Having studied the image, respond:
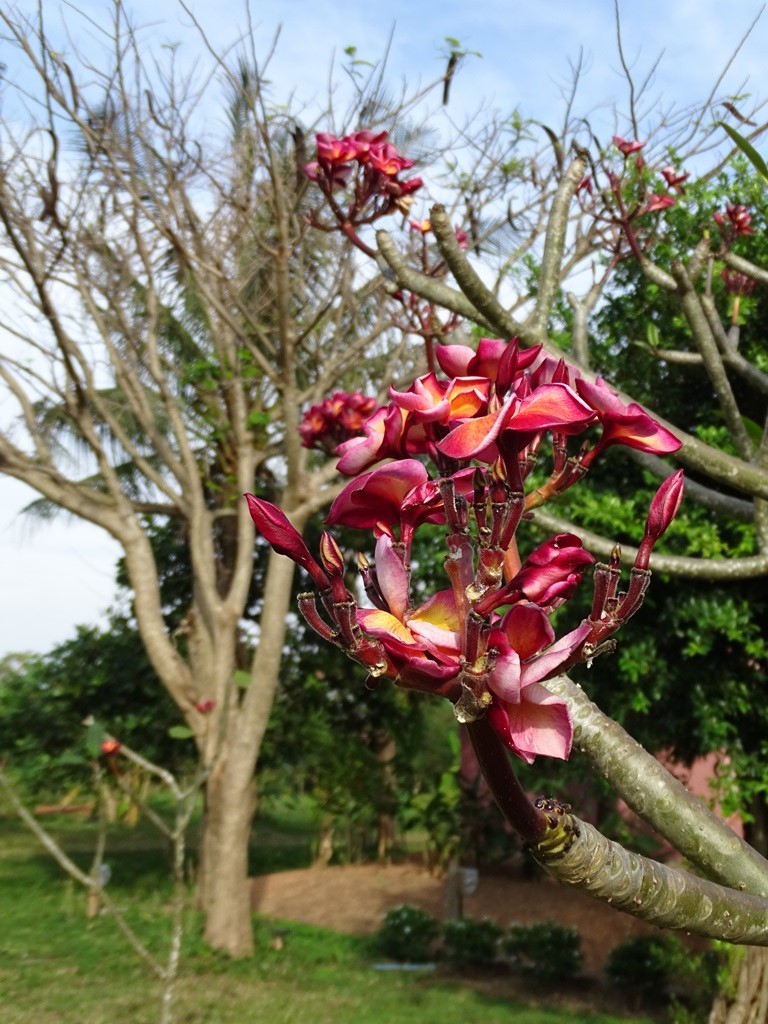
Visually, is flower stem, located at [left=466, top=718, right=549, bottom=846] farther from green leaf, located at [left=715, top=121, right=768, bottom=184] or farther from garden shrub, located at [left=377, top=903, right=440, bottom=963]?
garden shrub, located at [left=377, top=903, right=440, bottom=963]

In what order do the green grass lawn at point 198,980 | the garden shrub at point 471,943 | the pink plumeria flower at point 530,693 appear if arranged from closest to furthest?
the pink plumeria flower at point 530,693, the green grass lawn at point 198,980, the garden shrub at point 471,943

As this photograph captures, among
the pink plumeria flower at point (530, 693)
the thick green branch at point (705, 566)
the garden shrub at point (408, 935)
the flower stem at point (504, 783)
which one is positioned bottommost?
the garden shrub at point (408, 935)

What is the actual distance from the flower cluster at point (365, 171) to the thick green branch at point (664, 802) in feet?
5.43

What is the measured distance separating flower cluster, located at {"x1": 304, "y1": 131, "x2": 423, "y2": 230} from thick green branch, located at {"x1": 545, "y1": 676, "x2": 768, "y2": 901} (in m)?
1.65

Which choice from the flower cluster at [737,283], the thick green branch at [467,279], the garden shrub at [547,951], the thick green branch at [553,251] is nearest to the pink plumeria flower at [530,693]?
the thick green branch at [467,279]

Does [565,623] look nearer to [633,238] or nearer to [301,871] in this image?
[633,238]

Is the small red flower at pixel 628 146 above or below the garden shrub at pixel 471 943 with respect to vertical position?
above

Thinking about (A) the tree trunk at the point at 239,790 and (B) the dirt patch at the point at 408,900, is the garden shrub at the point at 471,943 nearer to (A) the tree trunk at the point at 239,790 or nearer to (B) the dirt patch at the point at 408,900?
(B) the dirt patch at the point at 408,900

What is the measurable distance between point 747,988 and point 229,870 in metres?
4.37

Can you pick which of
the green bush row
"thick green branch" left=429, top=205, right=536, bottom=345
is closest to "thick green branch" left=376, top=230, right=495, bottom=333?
"thick green branch" left=429, top=205, right=536, bottom=345

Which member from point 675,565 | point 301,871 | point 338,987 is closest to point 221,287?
point 338,987

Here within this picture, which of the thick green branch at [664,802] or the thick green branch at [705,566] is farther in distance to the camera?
the thick green branch at [705,566]

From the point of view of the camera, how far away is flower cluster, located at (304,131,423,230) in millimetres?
2510

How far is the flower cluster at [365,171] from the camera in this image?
8.23ft
